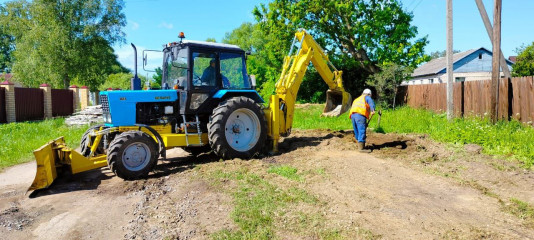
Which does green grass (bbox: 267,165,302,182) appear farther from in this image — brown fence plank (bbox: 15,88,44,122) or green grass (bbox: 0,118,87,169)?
brown fence plank (bbox: 15,88,44,122)

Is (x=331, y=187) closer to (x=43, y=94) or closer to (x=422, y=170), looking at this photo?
(x=422, y=170)

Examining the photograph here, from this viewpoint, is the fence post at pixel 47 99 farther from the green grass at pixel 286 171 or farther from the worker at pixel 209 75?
the green grass at pixel 286 171

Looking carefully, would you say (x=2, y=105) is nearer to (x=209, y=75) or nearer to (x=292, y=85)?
(x=209, y=75)

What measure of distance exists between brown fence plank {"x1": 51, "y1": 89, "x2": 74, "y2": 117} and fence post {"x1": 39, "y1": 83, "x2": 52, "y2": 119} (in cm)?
65

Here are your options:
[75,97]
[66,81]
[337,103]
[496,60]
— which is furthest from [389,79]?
[66,81]

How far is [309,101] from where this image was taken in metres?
25.4

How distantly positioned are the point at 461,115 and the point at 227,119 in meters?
8.67

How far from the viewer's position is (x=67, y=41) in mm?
27750

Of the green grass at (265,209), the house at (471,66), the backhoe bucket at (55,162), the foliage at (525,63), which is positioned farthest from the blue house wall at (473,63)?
the backhoe bucket at (55,162)

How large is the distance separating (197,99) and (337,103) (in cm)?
443

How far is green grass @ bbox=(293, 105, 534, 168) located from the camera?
807 cm

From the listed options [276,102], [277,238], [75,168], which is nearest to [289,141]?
[276,102]

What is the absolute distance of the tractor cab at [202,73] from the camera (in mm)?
7871

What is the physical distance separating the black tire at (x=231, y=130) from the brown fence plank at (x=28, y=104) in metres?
15.0
